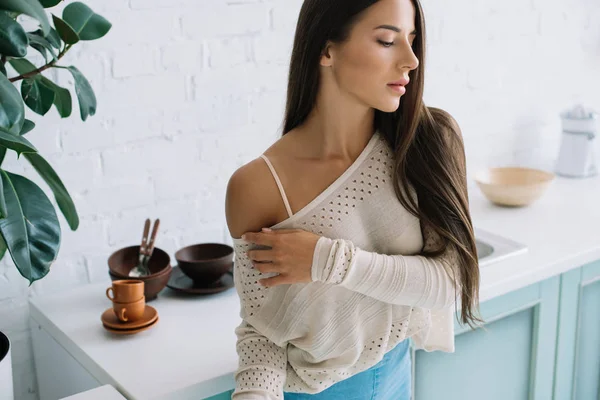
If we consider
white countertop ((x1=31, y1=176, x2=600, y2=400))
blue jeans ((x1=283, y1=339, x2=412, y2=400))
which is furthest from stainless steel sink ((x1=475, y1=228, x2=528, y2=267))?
blue jeans ((x1=283, y1=339, x2=412, y2=400))

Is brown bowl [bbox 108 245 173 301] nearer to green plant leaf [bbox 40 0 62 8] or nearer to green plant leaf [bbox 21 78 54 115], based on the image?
green plant leaf [bbox 21 78 54 115]

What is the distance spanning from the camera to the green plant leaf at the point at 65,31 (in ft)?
3.67

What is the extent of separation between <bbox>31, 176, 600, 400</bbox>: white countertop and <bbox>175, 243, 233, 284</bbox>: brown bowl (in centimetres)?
5

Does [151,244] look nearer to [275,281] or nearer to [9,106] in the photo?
[275,281]

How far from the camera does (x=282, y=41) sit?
1886 mm

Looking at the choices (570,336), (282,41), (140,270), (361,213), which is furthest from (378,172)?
(570,336)

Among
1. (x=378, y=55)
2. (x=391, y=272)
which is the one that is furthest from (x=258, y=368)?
(x=378, y=55)

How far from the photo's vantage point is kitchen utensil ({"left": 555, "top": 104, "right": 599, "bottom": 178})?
2420 millimetres

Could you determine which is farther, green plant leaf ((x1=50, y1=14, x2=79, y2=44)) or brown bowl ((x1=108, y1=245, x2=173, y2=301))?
brown bowl ((x1=108, y1=245, x2=173, y2=301))

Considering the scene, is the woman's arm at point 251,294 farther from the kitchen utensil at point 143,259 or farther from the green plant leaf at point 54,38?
the kitchen utensil at point 143,259

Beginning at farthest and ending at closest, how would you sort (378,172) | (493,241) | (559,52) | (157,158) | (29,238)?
(559,52) < (493,241) < (157,158) < (378,172) < (29,238)

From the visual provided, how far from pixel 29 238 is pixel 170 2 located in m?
0.82

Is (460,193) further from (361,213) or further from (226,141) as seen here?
(226,141)

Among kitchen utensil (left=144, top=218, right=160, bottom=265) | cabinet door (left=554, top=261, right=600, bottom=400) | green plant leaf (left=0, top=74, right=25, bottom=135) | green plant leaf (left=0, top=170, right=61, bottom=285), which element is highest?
green plant leaf (left=0, top=74, right=25, bottom=135)
